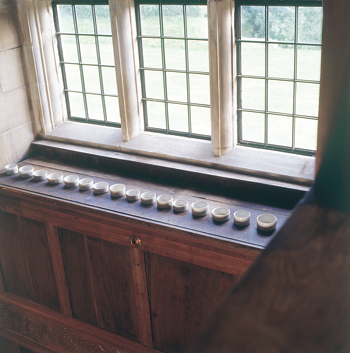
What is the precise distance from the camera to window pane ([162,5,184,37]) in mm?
3119

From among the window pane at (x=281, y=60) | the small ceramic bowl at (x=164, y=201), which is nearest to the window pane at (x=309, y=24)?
the window pane at (x=281, y=60)

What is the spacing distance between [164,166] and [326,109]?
2.78m

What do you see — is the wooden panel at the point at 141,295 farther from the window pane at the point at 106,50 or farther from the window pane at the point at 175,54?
the window pane at the point at 106,50

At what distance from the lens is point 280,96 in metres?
2.94

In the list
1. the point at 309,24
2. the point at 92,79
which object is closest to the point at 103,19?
the point at 92,79

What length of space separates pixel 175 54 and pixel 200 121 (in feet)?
1.69

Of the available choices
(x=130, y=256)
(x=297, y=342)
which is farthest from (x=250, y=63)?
(x=297, y=342)

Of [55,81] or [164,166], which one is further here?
[55,81]

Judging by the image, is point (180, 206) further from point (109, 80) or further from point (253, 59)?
point (109, 80)

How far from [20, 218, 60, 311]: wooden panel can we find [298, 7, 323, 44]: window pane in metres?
2.20

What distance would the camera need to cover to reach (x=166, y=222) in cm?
275

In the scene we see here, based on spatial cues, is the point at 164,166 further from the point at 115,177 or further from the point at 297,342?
the point at 297,342

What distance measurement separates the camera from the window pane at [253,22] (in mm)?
2807

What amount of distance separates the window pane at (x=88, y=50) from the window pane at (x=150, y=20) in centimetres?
51
